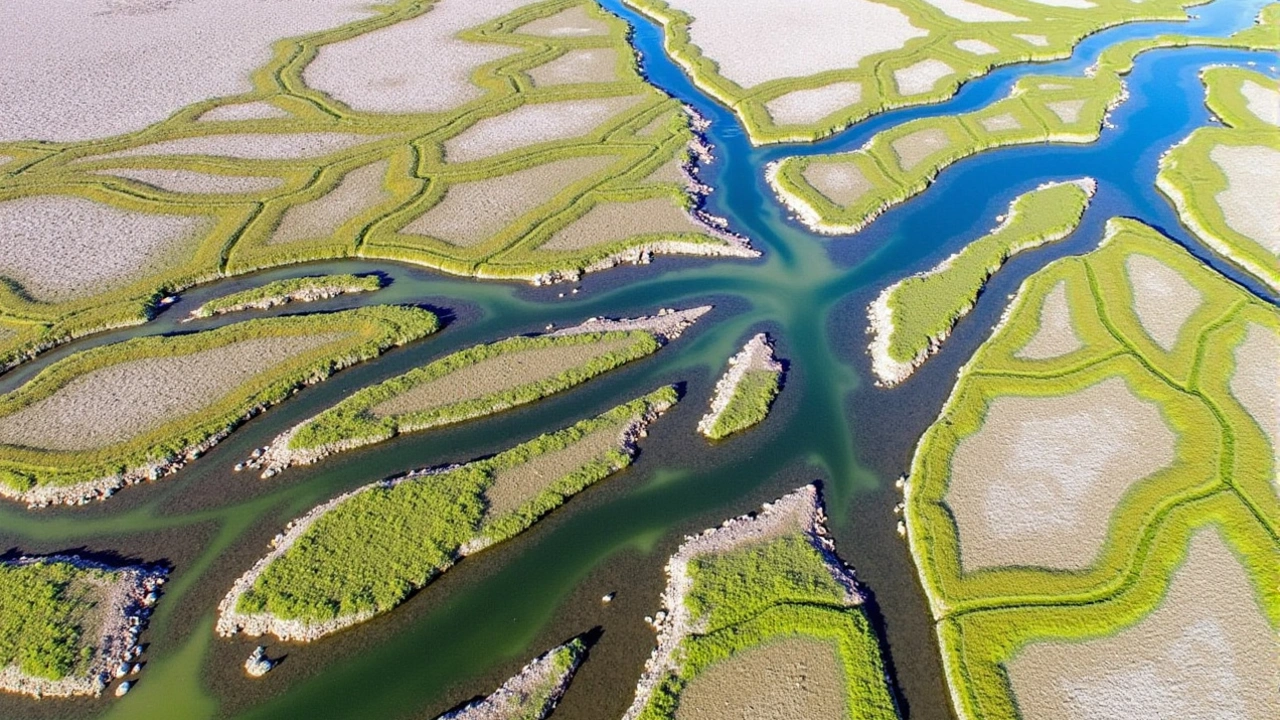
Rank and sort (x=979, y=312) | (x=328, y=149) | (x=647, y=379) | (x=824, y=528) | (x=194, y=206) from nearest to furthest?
(x=824, y=528), (x=647, y=379), (x=979, y=312), (x=194, y=206), (x=328, y=149)

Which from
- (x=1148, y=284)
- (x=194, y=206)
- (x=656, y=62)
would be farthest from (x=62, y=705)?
(x=656, y=62)

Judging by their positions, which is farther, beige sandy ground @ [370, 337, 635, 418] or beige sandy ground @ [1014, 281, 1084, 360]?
beige sandy ground @ [1014, 281, 1084, 360]

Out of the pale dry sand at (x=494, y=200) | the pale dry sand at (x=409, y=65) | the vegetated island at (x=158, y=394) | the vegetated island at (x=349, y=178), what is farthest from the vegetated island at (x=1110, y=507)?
the pale dry sand at (x=409, y=65)

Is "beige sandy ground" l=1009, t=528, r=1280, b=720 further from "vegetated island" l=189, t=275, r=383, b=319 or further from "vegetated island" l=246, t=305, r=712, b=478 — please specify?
"vegetated island" l=189, t=275, r=383, b=319

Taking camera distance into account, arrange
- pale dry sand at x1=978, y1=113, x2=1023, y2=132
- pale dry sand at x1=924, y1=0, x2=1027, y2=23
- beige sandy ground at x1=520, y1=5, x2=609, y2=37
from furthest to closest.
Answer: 1. pale dry sand at x1=924, y1=0, x2=1027, y2=23
2. beige sandy ground at x1=520, y1=5, x2=609, y2=37
3. pale dry sand at x1=978, y1=113, x2=1023, y2=132

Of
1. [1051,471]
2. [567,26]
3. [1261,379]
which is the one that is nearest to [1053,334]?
[1261,379]

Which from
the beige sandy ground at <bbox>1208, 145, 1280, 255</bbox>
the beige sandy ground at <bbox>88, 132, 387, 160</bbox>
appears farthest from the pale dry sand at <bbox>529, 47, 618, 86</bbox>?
the beige sandy ground at <bbox>1208, 145, 1280, 255</bbox>

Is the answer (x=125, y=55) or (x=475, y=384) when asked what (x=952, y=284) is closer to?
(x=475, y=384)

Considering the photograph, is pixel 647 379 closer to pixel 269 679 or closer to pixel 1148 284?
pixel 269 679
